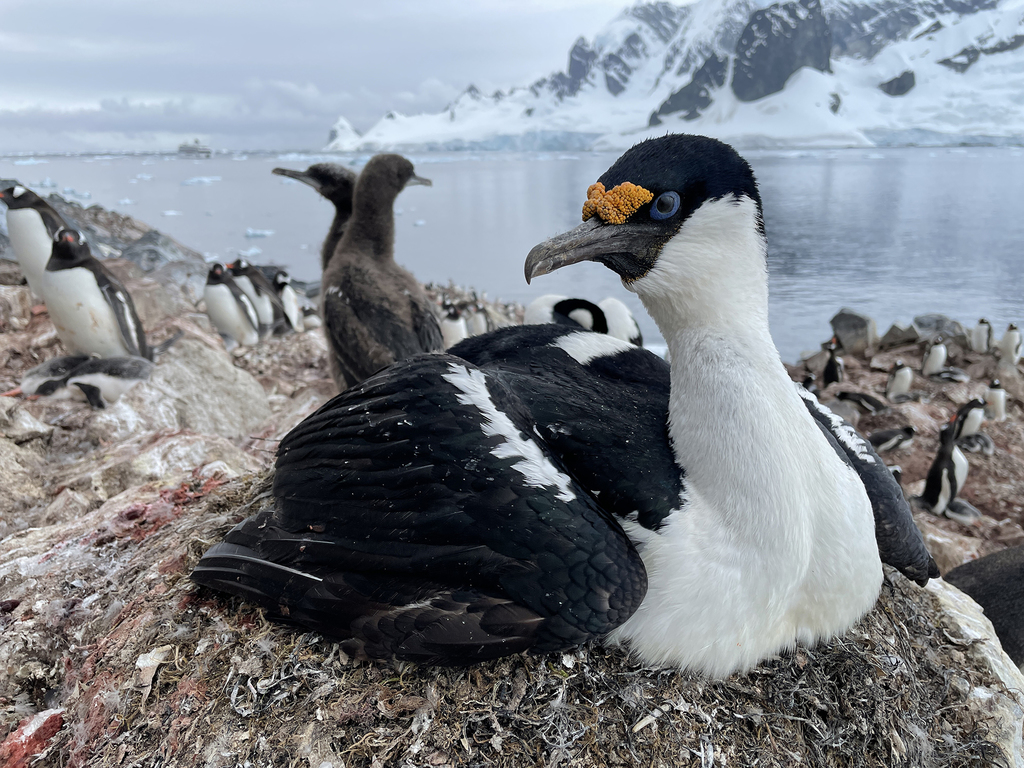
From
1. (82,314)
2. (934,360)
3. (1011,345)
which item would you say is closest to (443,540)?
(82,314)

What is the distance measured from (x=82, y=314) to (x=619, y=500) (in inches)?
175

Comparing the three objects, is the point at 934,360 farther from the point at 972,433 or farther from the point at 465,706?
the point at 465,706

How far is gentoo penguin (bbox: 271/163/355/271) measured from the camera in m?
4.88

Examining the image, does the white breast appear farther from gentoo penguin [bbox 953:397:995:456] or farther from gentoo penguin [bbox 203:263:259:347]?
gentoo penguin [bbox 203:263:259:347]

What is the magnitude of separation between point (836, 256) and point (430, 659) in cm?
1474

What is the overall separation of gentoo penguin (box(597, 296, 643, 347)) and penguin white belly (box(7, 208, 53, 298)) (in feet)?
14.5

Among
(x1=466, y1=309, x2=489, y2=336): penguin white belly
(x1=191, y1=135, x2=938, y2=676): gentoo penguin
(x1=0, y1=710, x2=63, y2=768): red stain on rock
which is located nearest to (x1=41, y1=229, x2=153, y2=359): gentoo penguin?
(x1=0, y1=710, x2=63, y2=768): red stain on rock

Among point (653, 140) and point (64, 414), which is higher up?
point (653, 140)

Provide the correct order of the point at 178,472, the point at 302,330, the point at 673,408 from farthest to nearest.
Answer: the point at 302,330, the point at 178,472, the point at 673,408

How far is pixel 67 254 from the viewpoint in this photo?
4.39m

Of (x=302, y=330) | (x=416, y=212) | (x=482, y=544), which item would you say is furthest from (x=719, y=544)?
(x=416, y=212)

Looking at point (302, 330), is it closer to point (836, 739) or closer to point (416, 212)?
point (836, 739)

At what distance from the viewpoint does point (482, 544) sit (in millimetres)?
1266

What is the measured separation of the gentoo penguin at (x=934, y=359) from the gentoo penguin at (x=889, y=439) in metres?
3.57
